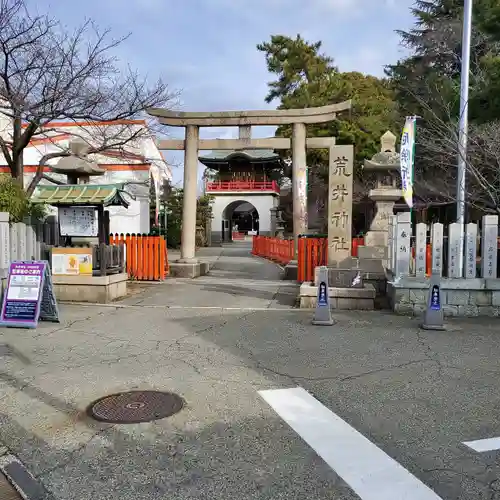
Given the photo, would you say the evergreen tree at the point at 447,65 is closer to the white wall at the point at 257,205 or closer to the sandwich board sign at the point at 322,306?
the sandwich board sign at the point at 322,306

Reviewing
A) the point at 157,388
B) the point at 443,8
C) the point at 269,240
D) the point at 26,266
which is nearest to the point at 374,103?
the point at 443,8

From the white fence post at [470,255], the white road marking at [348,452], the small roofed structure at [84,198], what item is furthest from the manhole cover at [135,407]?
the small roofed structure at [84,198]

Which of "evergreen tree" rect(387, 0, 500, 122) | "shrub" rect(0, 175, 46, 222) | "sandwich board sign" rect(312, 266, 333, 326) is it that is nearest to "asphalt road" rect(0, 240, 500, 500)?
"sandwich board sign" rect(312, 266, 333, 326)

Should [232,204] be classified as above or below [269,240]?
above

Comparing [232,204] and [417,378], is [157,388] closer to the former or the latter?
[417,378]

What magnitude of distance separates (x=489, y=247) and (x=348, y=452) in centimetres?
619

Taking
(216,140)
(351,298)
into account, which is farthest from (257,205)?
(351,298)

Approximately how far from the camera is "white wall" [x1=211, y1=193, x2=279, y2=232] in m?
41.2

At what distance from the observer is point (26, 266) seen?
24.6 ft

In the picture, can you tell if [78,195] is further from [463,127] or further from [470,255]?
[463,127]

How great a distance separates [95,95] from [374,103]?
18.5 metres

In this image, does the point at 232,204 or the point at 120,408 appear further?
the point at 232,204

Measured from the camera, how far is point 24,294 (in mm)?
7430

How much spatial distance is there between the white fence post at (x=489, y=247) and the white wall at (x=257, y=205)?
32.6m
